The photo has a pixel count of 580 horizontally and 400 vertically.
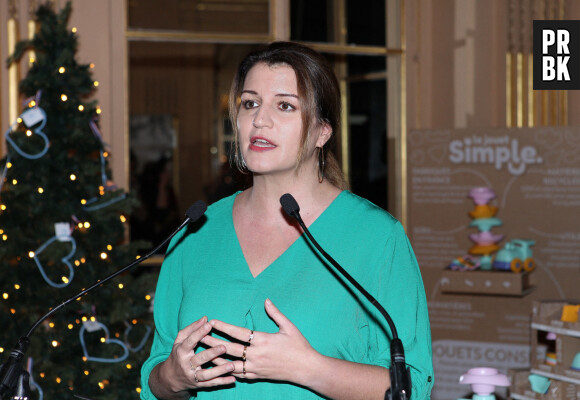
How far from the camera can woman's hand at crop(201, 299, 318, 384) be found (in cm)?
136

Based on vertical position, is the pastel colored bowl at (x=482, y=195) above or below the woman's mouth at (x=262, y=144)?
below

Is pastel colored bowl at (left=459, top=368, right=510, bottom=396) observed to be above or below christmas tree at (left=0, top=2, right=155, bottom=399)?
below

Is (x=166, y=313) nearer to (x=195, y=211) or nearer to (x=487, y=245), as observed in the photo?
(x=195, y=211)

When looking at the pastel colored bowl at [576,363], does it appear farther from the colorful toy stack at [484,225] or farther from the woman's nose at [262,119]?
the woman's nose at [262,119]

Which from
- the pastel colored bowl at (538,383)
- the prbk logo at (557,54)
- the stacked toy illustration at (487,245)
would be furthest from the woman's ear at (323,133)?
the prbk logo at (557,54)

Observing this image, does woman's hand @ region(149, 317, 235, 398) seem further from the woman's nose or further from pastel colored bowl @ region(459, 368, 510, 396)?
pastel colored bowl @ region(459, 368, 510, 396)

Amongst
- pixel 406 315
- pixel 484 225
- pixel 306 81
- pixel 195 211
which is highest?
pixel 306 81

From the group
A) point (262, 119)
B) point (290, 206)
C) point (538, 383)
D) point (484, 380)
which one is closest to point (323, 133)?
point (262, 119)

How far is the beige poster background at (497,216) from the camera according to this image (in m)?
4.47

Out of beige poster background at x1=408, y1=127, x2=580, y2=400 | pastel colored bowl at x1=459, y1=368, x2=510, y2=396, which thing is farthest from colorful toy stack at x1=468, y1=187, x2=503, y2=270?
pastel colored bowl at x1=459, y1=368, x2=510, y2=396

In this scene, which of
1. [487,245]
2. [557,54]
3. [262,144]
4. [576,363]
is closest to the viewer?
[262,144]

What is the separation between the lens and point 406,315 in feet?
4.80

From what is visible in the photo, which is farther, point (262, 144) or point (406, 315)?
point (262, 144)

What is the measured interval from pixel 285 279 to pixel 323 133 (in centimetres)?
34
